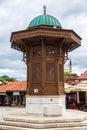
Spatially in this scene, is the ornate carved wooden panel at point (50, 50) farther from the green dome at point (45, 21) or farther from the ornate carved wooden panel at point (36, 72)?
the green dome at point (45, 21)

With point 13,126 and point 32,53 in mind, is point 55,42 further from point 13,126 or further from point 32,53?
point 13,126

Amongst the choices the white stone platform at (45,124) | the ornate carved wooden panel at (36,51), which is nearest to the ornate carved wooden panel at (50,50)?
the ornate carved wooden panel at (36,51)

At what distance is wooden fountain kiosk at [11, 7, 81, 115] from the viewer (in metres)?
14.4

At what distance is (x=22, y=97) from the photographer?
36531 millimetres

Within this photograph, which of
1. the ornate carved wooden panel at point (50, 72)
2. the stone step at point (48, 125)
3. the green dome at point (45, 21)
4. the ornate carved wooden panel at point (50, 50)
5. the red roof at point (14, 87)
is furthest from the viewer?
the red roof at point (14, 87)

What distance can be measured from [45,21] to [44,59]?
221cm

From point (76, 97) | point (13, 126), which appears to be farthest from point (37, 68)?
point (76, 97)

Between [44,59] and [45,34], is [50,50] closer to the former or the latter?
[44,59]

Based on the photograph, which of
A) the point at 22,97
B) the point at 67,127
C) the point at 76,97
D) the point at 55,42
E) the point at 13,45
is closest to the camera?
the point at 67,127

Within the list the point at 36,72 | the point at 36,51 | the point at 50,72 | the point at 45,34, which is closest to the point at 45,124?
the point at 50,72

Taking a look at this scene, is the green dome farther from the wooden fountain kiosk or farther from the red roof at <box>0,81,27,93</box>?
the red roof at <box>0,81,27,93</box>

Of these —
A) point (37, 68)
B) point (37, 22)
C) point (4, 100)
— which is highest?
point (37, 22)

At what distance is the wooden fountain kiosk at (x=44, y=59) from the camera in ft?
47.3

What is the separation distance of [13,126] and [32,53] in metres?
4.80
